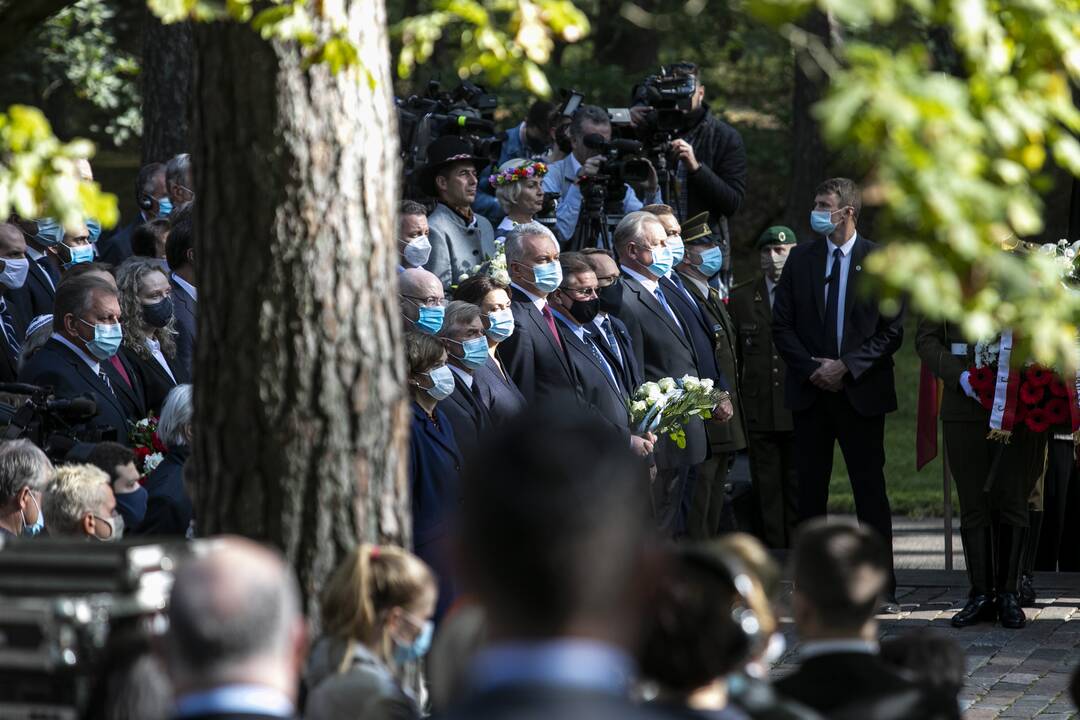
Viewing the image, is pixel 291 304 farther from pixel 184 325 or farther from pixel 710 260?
pixel 710 260

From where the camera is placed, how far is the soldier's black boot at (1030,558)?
1009 centimetres

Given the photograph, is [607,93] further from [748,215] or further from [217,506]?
[217,506]

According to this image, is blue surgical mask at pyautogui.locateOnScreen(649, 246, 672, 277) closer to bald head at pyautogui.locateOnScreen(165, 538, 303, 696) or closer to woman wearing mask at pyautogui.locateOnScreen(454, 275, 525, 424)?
woman wearing mask at pyautogui.locateOnScreen(454, 275, 525, 424)

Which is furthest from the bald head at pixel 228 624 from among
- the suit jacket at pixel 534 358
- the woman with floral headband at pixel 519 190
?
the woman with floral headband at pixel 519 190

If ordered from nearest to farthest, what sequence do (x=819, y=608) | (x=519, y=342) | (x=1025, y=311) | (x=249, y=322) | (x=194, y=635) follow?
(x=194, y=635) → (x=1025, y=311) → (x=819, y=608) → (x=249, y=322) → (x=519, y=342)

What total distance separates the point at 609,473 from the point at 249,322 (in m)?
2.49

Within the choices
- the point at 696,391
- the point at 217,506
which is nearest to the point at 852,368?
the point at 696,391

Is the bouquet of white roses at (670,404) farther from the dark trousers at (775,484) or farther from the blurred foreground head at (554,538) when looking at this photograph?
the blurred foreground head at (554,538)

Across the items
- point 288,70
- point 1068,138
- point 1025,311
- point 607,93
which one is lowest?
point 1025,311

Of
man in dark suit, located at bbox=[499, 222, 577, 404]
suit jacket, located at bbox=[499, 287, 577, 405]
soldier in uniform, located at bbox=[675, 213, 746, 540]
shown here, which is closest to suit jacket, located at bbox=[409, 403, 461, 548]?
man in dark suit, located at bbox=[499, 222, 577, 404]

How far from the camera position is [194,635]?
3.08 metres

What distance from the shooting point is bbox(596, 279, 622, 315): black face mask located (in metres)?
10.5

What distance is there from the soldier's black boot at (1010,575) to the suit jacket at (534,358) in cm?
282

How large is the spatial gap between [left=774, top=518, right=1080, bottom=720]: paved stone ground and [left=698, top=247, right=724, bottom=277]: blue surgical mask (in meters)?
2.51
